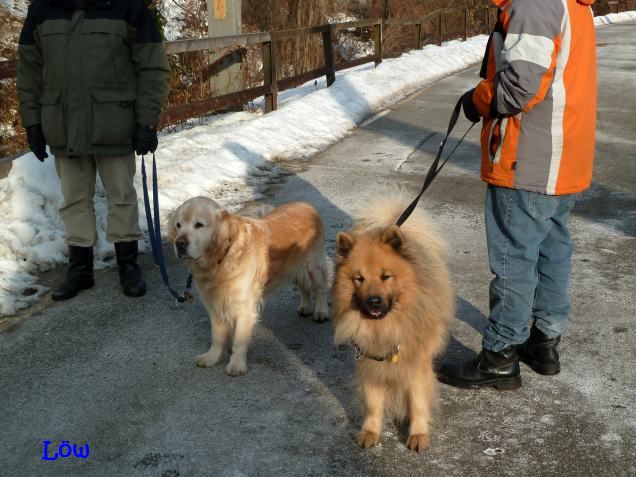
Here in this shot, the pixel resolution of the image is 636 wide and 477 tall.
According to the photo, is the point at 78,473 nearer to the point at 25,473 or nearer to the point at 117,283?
the point at 25,473

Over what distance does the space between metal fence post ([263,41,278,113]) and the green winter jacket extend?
628 cm

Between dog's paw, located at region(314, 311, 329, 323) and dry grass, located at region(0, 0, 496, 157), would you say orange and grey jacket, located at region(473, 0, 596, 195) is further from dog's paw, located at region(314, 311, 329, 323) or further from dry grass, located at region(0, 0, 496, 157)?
dry grass, located at region(0, 0, 496, 157)

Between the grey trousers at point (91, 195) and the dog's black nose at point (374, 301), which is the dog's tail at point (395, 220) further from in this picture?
the grey trousers at point (91, 195)

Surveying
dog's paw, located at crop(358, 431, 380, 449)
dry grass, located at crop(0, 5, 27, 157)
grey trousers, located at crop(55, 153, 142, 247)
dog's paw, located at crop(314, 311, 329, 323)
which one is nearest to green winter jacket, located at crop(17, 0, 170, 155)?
grey trousers, located at crop(55, 153, 142, 247)

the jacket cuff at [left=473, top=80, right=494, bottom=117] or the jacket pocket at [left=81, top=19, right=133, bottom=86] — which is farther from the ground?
the jacket pocket at [left=81, top=19, right=133, bottom=86]

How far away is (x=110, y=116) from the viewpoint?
463 centimetres

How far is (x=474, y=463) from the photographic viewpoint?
118 inches

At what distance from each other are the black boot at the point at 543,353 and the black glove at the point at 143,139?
2932 millimetres

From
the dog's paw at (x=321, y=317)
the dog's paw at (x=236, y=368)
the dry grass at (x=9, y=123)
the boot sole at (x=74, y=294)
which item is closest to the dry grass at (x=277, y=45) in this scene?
the dry grass at (x=9, y=123)

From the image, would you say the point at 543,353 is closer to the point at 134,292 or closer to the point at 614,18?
the point at 134,292

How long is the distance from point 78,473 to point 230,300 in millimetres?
1343

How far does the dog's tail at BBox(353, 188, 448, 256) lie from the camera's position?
3475mm

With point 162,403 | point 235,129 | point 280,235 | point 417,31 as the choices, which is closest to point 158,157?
point 235,129

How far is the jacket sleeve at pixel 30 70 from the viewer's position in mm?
4625
